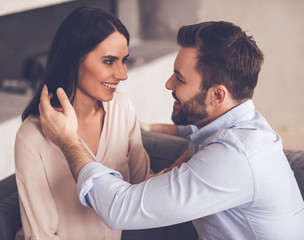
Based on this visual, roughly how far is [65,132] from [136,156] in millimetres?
456

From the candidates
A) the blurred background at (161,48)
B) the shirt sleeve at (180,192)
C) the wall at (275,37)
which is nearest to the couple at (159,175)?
the shirt sleeve at (180,192)

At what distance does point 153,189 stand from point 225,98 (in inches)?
14.7

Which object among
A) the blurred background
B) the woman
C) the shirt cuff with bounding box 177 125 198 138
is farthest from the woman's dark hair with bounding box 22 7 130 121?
the blurred background

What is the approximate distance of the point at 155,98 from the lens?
140 inches

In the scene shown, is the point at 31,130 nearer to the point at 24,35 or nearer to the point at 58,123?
the point at 58,123

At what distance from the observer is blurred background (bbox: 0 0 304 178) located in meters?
2.94

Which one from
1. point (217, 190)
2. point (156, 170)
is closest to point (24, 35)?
point (156, 170)

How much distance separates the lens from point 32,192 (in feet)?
4.45

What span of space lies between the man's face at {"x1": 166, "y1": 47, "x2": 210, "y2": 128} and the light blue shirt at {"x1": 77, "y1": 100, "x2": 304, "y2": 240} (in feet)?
0.48

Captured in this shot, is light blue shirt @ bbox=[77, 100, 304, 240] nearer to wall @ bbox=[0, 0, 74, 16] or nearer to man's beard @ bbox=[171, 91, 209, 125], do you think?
man's beard @ bbox=[171, 91, 209, 125]

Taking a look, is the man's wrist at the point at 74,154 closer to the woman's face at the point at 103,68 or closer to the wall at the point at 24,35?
the woman's face at the point at 103,68

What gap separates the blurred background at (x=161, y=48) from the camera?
2.94 m

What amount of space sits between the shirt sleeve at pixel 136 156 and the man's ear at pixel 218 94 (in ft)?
1.42

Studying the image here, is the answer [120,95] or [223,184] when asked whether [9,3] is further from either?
[223,184]
